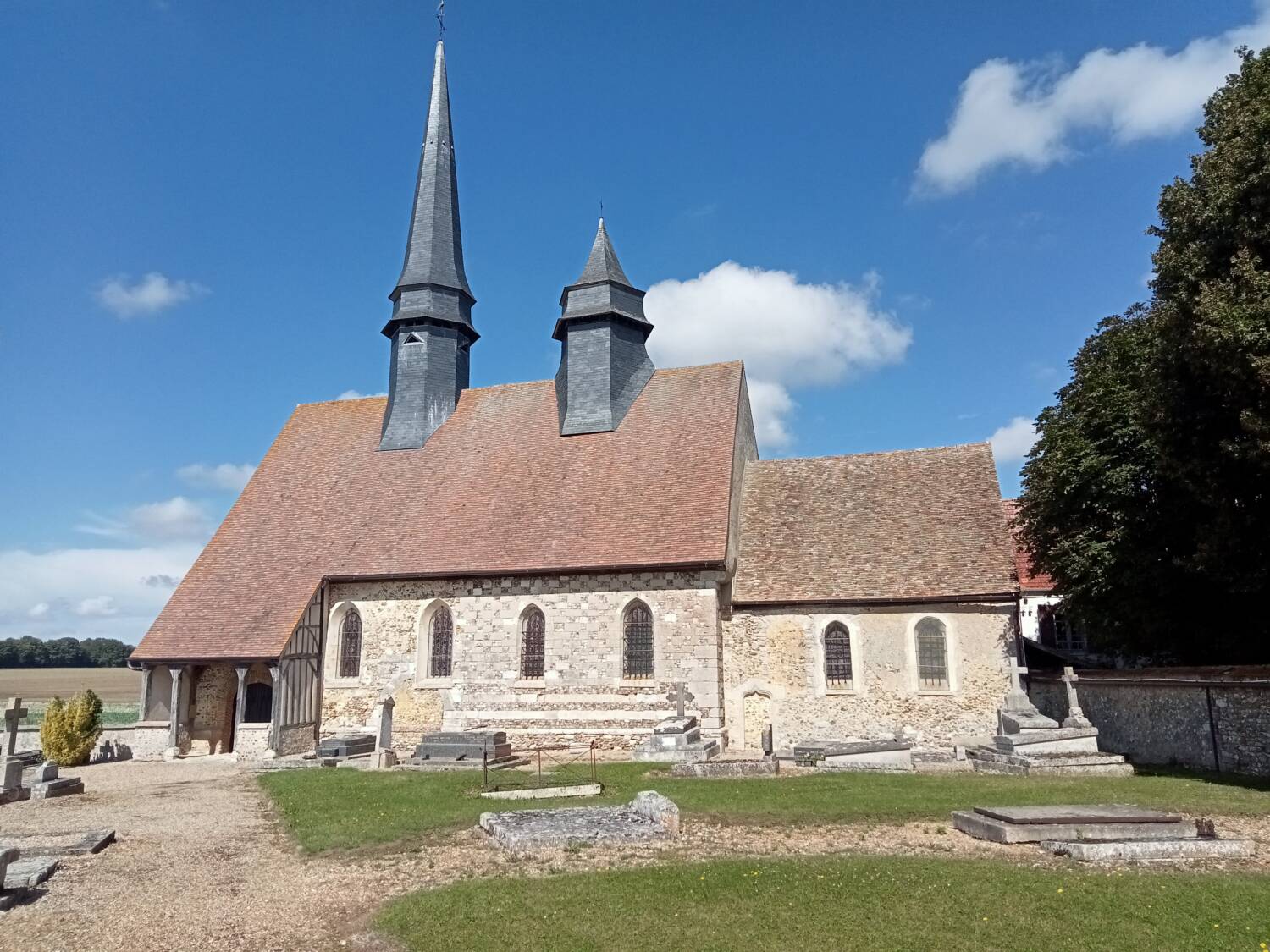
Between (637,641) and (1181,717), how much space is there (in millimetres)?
10103

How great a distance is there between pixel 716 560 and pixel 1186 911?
38.4 ft

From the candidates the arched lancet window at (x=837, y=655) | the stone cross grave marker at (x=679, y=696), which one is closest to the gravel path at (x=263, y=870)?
the stone cross grave marker at (x=679, y=696)

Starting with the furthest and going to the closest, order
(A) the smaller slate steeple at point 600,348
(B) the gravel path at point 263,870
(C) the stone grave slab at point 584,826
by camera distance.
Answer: (A) the smaller slate steeple at point 600,348 < (C) the stone grave slab at point 584,826 < (B) the gravel path at point 263,870

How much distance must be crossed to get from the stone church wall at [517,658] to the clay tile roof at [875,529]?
1756 mm

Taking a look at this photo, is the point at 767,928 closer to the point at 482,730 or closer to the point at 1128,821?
the point at 1128,821

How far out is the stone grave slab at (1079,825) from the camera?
28.9 feet

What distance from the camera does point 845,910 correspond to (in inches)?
278

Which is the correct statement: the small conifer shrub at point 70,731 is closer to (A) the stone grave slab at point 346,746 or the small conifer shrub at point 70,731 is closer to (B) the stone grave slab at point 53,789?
(B) the stone grave slab at point 53,789

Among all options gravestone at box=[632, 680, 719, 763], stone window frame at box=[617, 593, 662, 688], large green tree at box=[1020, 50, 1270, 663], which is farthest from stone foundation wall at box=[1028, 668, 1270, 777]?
stone window frame at box=[617, 593, 662, 688]

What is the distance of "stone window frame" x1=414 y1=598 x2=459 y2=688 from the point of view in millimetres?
19953

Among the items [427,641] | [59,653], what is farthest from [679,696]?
[59,653]

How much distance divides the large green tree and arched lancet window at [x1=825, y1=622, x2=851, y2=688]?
4.74m

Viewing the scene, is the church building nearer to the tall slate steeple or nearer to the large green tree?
the tall slate steeple

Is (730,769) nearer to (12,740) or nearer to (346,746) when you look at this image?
(346,746)
